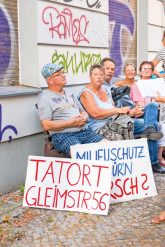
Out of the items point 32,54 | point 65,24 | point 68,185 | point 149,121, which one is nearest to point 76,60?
point 65,24

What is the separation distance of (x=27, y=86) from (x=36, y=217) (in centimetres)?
185

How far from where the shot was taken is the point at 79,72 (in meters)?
6.73

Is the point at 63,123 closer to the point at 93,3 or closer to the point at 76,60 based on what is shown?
the point at 76,60

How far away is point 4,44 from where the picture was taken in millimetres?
5410

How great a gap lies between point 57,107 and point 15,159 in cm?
81

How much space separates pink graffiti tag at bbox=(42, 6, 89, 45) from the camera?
586 centimetres

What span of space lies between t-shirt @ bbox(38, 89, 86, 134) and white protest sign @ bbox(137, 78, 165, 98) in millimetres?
1424

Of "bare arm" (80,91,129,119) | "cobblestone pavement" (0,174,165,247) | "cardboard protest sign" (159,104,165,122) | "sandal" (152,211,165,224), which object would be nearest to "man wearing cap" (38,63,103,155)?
"bare arm" (80,91,129,119)

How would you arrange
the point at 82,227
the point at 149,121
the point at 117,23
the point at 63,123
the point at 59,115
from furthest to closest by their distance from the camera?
the point at 117,23 → the point at 149,121 → the point at 59,115 → the point at 63,123 → the point at 82,227

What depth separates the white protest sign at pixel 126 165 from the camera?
15.9 ft

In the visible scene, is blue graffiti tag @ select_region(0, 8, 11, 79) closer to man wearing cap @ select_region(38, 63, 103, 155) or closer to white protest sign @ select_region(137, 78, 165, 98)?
man wearing cap @ select_region(38, 63, 103, 155)

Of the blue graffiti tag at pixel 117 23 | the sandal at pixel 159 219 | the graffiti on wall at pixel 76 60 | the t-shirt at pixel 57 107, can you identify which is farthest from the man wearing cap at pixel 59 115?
the blue graffiti tag at pixel 117 23

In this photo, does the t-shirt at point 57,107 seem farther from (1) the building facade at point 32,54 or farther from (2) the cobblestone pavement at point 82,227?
(2) the cobblestone pavement at point 82,227

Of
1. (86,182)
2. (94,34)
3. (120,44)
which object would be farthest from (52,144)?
(120,44)
